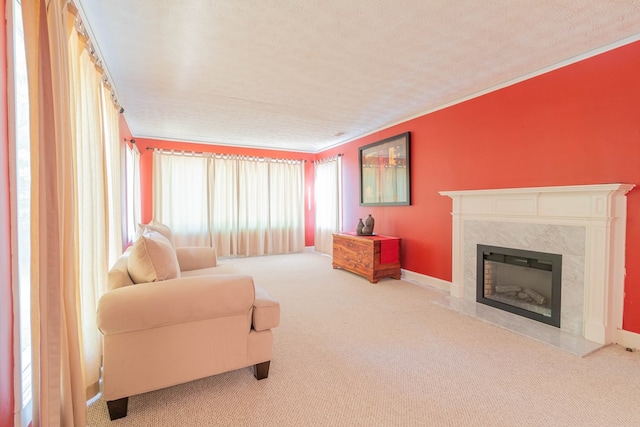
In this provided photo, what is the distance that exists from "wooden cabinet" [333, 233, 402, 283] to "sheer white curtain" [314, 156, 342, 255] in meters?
1.49

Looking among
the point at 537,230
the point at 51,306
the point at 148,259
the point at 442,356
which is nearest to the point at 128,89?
the point at 148,259

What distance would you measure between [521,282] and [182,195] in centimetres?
554

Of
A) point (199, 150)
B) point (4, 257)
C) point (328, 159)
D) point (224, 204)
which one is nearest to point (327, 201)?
point (328, 159)

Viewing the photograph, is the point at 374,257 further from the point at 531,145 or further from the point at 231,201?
the point at 231,201

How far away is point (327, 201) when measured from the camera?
6.33m

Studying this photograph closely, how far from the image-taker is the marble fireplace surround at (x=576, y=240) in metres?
2.33

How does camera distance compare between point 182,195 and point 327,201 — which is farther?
point 327,201

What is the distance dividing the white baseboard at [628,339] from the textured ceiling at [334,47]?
2.28m

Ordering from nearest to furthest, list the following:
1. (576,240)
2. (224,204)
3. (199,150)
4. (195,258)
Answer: (576,240)
(195,258)
(199,150)
(224,204)

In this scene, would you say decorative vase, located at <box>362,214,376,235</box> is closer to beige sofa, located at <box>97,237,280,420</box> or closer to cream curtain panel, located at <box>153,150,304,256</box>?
cream curtain panel, located at <box>153,150,304,256</box>

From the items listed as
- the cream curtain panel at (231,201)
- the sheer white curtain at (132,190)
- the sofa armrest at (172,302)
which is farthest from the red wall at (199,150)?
the sofa armrest at (172,302)

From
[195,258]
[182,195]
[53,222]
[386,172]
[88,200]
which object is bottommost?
[195,258]

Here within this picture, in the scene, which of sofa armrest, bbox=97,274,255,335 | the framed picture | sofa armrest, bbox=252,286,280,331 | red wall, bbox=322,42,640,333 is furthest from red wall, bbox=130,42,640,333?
sofa armrest, bbox=97,274,255,335

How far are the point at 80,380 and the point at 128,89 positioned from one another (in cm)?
296
